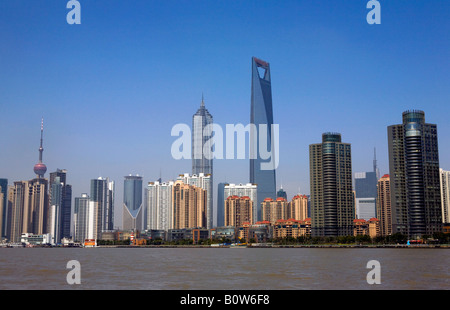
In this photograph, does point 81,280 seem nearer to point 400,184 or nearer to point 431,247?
point 431,247

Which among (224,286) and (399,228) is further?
(399,228)
